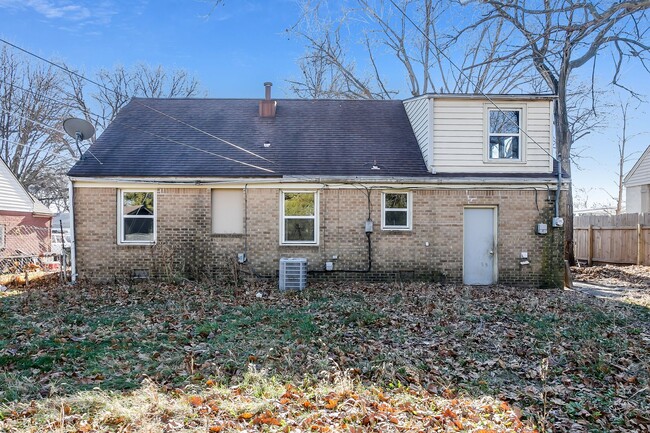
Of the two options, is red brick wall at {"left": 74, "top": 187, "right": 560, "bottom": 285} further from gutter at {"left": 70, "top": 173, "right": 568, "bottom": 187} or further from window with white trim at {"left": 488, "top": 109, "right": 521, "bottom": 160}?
window with white trim at {"left": 488, "top": 109, "right": 521, "bottom": 160}

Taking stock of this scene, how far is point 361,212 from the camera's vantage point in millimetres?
11766

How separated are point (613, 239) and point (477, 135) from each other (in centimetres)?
1020

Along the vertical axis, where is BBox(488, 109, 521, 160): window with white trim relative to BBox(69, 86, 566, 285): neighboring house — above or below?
above

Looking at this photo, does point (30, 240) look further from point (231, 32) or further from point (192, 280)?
point (231, 32)

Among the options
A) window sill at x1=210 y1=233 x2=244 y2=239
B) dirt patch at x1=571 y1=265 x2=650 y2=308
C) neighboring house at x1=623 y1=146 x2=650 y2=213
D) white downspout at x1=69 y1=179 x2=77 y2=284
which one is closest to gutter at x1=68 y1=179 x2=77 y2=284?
white downspout at x1=69 y1=179 x2=77 y2=284

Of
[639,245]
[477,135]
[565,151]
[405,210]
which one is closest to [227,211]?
[405,210]

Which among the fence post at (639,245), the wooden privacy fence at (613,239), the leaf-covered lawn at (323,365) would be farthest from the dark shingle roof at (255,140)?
the wooden privacy fence at (613,239)

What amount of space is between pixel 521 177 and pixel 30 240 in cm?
2180

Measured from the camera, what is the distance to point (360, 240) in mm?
11766

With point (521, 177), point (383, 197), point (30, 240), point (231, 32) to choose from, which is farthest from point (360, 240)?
point (30, 240)

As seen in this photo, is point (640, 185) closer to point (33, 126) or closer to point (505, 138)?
point (505, 138)

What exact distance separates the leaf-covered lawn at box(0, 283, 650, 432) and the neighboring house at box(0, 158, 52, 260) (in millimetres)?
12106

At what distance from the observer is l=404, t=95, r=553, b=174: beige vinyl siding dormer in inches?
463

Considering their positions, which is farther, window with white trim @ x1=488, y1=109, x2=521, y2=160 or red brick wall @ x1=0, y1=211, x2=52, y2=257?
red brick wall @ x1=0, y1=211, x2=52, y2=257
